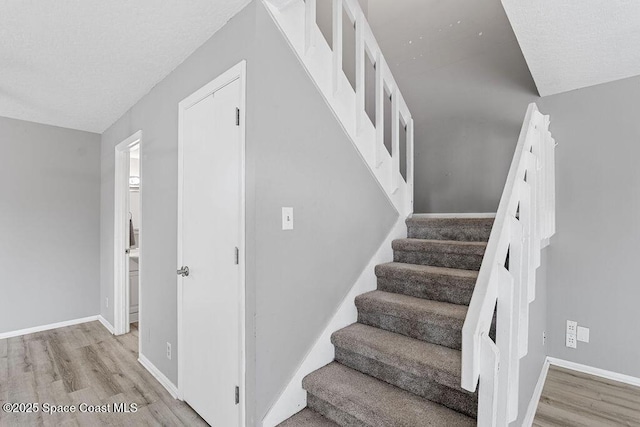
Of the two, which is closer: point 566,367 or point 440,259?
point 440,259

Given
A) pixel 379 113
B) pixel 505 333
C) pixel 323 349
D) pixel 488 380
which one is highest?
pixel 379 113

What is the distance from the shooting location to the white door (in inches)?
67.0

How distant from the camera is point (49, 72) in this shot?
237cm

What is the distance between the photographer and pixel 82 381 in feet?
7.93

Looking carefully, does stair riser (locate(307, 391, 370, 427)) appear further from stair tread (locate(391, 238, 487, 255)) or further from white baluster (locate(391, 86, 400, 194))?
white baluster (locate(391, 86, 400, 194))

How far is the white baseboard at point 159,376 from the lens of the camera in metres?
2.24

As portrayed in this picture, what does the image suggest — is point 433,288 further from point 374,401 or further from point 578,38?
point 578,38

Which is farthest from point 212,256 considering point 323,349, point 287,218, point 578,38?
point 578,38

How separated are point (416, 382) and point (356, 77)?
6.39 ft

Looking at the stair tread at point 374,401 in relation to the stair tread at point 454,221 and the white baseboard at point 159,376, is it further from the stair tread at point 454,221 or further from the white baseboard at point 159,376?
the stair tread at point 454,221

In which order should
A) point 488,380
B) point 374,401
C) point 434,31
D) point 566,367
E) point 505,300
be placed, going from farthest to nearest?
point 434,31 → point 566,367 → point 374,401 → point 505,300 → point 488,380

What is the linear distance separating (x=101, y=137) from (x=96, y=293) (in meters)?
2.04

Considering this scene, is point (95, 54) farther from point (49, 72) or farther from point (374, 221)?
point (374, 221)

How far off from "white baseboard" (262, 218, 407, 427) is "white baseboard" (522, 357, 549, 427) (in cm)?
111
